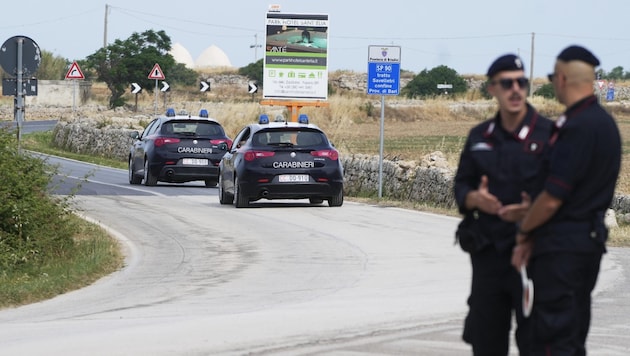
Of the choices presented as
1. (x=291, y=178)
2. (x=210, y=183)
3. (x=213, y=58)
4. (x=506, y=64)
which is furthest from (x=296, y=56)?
(x=213, y=58)

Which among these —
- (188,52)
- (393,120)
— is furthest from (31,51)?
(188,52)

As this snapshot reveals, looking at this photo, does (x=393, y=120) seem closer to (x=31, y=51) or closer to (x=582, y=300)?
(x=31, y=51)

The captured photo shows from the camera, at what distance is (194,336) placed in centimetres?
1042

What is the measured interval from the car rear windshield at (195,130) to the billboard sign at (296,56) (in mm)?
10289

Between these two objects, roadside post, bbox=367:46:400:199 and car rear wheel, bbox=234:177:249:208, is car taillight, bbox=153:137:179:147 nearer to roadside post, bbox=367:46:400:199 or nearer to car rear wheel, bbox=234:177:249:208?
roadside post, bbox=367:46:400:199

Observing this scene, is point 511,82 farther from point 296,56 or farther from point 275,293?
point 296,56

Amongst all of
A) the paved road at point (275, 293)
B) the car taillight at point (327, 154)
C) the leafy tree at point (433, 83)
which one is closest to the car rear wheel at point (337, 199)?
the car taillight at point (327, 154)

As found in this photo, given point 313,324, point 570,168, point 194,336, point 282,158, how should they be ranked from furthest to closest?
point 282,158, point 313,324, point 194,336, point 570,168

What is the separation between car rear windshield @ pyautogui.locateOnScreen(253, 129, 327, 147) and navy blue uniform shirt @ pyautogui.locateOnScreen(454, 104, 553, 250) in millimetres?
17748

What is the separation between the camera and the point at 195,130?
103 ft

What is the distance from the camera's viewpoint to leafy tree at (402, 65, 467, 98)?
11238 cm

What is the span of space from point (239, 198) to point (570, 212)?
18.5m

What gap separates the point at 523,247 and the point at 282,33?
3506cm

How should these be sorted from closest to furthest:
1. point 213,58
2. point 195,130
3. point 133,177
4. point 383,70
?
point 383,70, point 195,130, point 133,177, point 213,58
